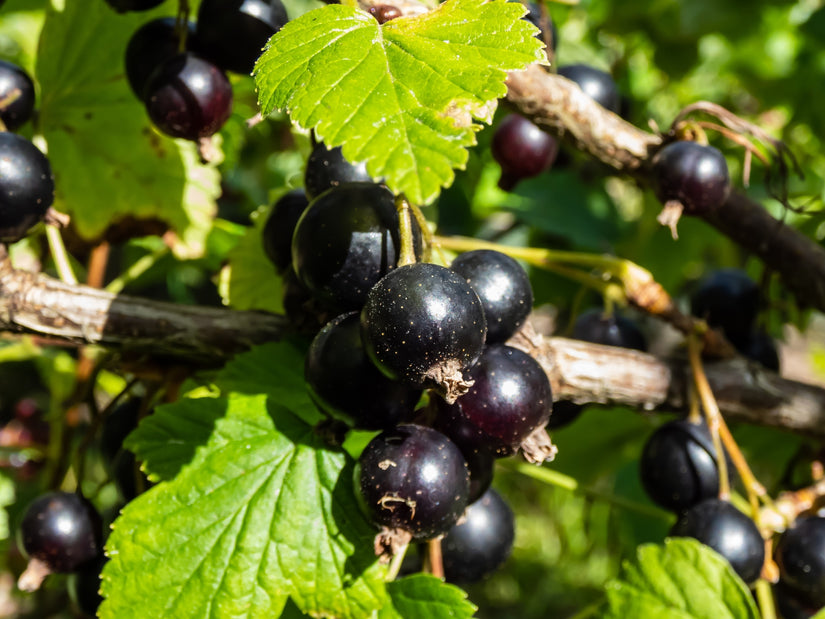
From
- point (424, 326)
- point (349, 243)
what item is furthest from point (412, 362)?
point (349, 243)

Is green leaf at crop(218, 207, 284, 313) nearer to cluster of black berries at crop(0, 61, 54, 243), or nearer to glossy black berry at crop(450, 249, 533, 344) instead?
cluster of black berries at crop(0, 61, 54, 243)

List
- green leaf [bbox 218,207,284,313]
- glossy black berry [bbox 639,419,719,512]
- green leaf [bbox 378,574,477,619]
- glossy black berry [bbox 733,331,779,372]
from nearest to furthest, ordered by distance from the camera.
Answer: green leaf [bbox 378,574,477,619], glossy black berry [bbox 639,419,719,512], green leaf [bbox 218,207,284,313], glossy black berry [bbox 733,331,779,372]

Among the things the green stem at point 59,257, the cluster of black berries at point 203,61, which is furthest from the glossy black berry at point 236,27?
the green stem at point 59,257

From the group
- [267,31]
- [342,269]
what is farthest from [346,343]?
[267,31]

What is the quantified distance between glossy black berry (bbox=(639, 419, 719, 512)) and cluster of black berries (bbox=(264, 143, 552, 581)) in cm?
37

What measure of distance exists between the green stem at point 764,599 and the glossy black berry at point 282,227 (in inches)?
30.9

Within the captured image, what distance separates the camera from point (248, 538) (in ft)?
2.89

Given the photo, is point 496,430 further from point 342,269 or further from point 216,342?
point 216,342

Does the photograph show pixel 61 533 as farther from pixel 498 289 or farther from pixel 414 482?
pixel 498 289

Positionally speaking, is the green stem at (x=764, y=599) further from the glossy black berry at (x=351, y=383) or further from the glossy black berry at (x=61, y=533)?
the glossy black berry at (x=61, y=533)

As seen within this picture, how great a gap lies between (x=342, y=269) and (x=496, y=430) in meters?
0.23

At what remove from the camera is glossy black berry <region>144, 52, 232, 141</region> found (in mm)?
954

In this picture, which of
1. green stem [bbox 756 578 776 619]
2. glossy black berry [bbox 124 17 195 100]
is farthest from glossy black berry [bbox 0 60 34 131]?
green stem [bbox 756 578 776 619]

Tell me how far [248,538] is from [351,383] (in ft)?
0.83
